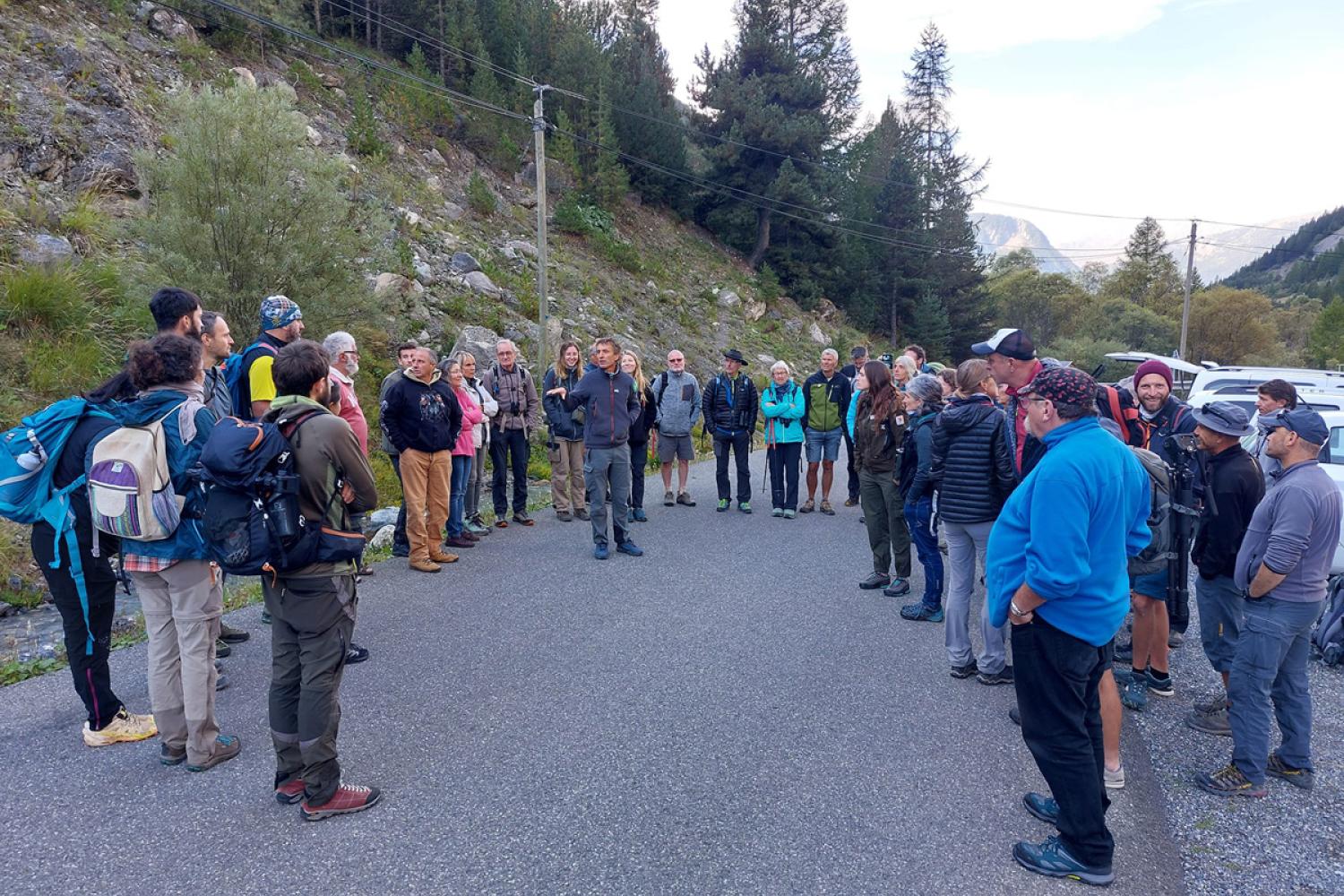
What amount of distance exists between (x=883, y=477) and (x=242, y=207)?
10230 millimetres

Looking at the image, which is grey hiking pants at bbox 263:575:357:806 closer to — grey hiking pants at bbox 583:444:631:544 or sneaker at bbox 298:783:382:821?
sneaker at bbox 298:783:382:821

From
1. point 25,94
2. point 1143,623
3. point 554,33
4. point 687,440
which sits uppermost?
point 554,33

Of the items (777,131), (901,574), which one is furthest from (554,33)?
(901,574)

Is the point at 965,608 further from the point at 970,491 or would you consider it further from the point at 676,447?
the point at 676,447

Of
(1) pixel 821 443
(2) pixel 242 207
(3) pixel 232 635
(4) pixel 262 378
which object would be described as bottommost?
(3) pixel 232 635

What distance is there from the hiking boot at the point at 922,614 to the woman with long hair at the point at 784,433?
3645 mm

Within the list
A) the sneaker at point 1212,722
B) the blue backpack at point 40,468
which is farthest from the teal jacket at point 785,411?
the blue backpack at point 40,468

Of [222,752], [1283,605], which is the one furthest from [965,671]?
[222,752]

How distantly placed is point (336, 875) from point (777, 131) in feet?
112

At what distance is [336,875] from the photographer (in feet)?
9.55

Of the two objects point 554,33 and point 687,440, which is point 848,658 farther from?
point 554,33

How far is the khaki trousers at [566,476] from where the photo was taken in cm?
952

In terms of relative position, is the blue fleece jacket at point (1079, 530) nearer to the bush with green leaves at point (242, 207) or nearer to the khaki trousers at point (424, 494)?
the khaki trousers at point (424, 494)

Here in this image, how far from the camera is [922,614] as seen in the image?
6.01 metres
